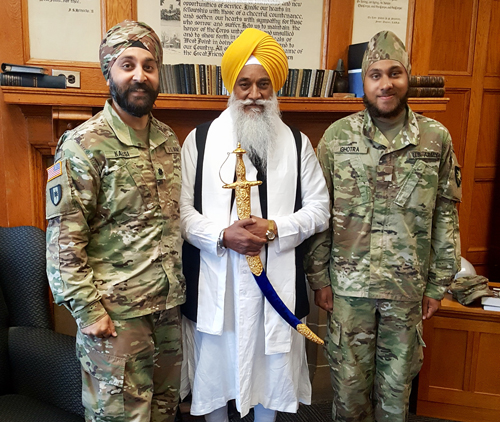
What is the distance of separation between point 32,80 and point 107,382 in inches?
57.3

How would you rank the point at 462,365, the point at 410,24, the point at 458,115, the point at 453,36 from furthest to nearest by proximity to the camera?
the point at 458,115, the point at 453,36, the point at 410,24, the point at 462,365

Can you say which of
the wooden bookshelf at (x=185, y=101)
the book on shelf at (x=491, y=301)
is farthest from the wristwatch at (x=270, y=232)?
the book on shelf at (x=491, y=301)

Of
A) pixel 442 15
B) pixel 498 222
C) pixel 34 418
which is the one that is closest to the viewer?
pixel 34 418

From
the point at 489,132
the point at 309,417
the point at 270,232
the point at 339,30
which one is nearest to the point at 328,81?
the point at 339,30

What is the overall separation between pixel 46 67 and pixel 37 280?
1.10 m

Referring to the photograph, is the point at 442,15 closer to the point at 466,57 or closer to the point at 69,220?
the point at 466,57

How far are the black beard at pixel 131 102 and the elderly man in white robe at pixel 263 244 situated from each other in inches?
16.3

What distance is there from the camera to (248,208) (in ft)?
6.32

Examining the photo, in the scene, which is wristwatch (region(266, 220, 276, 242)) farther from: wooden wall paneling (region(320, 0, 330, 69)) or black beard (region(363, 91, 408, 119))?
wooden wall paneling (region(320, 0, 330, 69))

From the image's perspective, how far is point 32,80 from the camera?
7.14 feet

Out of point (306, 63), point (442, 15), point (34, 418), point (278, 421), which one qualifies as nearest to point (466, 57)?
point (442, 15)

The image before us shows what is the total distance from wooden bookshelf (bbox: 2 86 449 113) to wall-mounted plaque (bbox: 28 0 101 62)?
0.30 m

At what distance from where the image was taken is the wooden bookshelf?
2.18 metres

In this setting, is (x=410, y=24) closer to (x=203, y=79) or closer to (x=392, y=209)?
(x=203, y=79)
